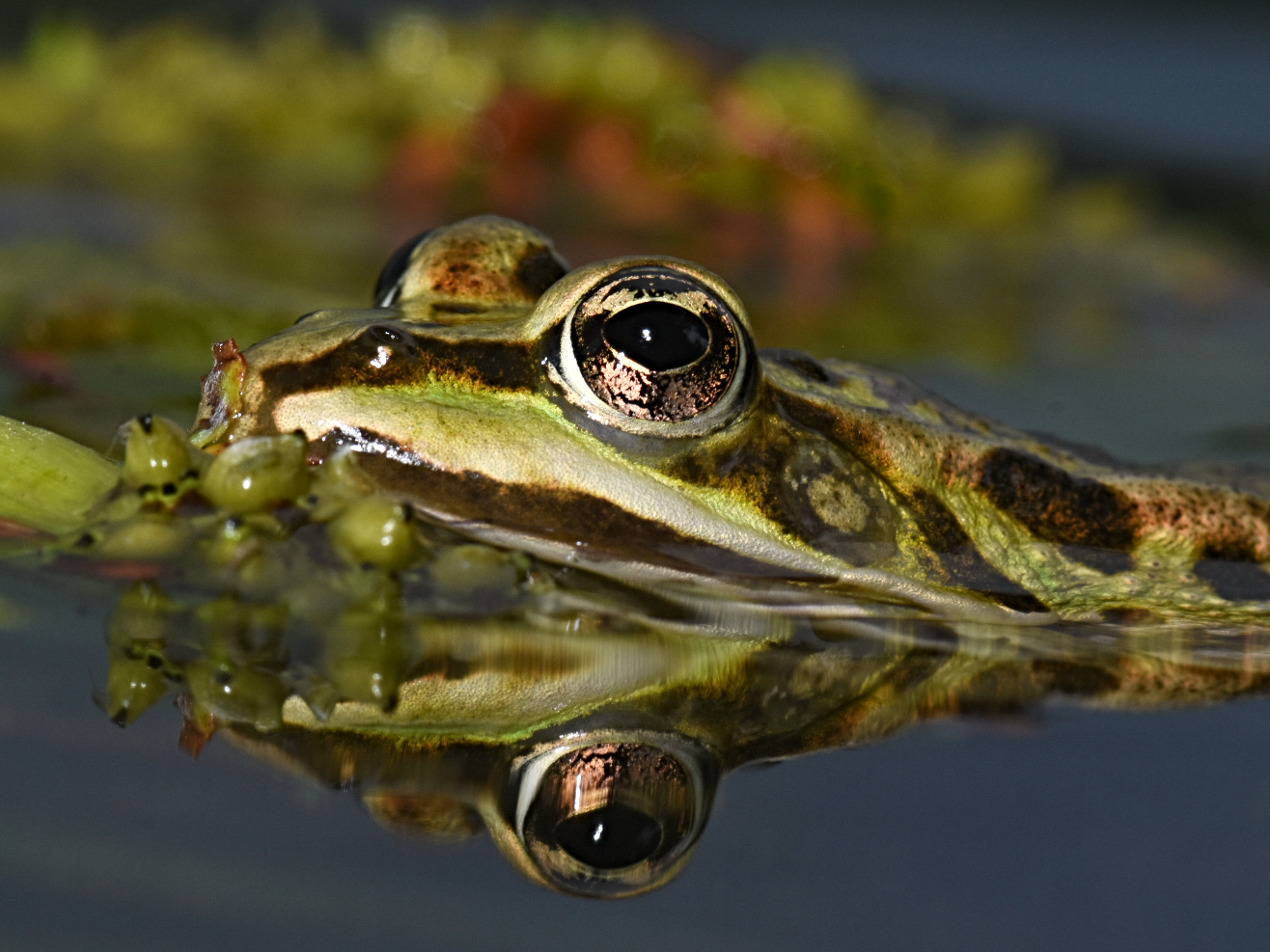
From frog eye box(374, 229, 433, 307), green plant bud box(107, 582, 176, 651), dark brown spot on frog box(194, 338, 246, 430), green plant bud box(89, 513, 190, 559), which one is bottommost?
green plant bud box(107, 582, 176, 651)

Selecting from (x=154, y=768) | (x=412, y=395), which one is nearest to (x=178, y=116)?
(x=412, y=395)

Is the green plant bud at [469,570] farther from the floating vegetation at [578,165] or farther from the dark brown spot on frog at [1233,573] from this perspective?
the floating vegetation at [578,165]

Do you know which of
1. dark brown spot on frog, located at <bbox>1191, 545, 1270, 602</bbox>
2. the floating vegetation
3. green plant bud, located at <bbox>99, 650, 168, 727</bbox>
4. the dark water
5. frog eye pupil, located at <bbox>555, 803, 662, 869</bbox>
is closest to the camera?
the dark water

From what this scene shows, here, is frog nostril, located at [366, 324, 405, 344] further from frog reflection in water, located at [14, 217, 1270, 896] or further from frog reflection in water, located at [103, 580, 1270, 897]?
frog reflection in water, located at [103, 580, 1270, 897]

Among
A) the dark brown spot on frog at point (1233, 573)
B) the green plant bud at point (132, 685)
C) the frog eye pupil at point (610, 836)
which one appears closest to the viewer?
the frog eye pupil at point (610, 836)

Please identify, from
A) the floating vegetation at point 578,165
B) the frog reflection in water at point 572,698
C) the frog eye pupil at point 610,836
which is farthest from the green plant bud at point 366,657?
the floating vegetation at point 578,165

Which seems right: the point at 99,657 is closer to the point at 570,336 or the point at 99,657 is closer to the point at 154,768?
the point at 154,768

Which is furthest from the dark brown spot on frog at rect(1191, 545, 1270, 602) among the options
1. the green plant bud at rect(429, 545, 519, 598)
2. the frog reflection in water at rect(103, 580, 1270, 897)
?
the green plant bud at rect(429, 545, 519, 598)
